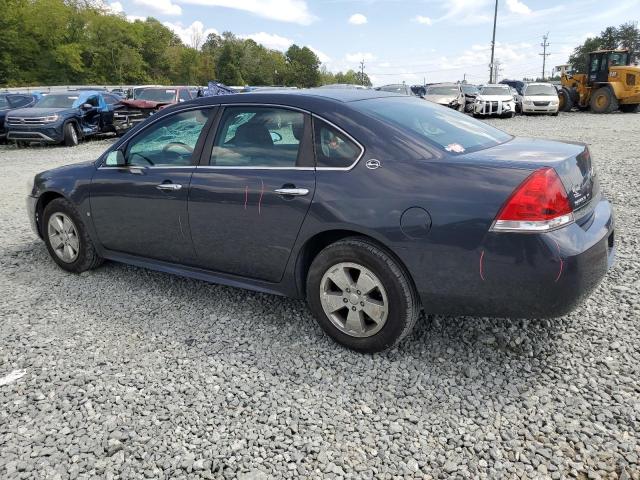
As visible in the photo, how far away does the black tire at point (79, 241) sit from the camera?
4457 mm

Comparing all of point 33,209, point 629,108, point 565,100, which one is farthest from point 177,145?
point 629,108

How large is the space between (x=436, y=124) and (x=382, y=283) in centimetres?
116

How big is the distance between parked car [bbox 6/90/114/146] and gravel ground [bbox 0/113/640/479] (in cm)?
1276

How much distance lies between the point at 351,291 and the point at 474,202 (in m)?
0.89

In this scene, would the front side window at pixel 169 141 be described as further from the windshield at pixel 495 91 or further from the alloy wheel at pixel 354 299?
the windshield at pixel 495 91

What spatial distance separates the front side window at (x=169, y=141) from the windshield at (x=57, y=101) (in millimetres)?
14044

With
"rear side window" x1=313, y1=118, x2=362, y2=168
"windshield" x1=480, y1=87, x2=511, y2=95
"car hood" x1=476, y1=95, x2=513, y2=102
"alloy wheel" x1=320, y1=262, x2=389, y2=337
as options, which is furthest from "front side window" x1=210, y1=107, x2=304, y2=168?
"windshield" x1=480, y1=87, x2=511, y2=95

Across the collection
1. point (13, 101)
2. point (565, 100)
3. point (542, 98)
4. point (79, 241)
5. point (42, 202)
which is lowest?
point (79, 241)

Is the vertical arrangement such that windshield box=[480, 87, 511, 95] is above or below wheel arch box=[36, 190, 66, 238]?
above

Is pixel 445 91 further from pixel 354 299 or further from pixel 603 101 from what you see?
pixel 354 299

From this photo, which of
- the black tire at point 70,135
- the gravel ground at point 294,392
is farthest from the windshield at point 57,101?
the gravel ground at point 294,392

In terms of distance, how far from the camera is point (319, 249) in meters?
3.25

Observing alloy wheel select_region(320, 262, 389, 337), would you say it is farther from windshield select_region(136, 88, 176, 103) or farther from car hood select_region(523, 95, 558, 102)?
car hood select_region(523, 95, 558, 102)

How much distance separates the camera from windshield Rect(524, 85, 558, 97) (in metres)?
24.3
